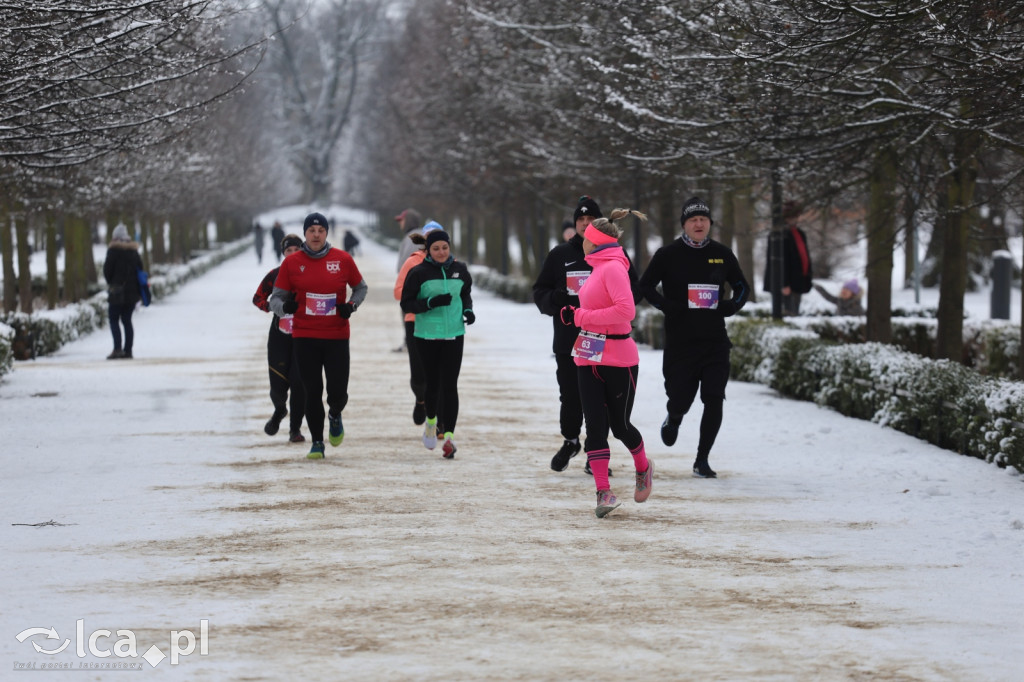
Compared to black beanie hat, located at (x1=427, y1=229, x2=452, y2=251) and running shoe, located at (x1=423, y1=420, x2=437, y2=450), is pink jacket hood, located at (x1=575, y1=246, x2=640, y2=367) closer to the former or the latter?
black beanie hat, located at (x1=427, y1=229, x2=452, y2=251)

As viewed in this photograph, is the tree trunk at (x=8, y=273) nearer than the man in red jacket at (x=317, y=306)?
No

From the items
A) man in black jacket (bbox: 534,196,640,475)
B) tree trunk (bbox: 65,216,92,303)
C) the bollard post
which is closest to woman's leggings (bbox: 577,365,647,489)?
man in black jacket (bbox: 534,196,640,475)

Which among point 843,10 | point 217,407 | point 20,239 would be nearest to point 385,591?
point 843,10

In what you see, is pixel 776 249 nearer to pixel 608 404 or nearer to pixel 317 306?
pixel 317 306

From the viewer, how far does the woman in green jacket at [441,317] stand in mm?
11492

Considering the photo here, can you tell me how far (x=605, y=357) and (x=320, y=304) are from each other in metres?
2.86

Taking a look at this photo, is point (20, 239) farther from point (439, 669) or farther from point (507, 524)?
point (439, 669)

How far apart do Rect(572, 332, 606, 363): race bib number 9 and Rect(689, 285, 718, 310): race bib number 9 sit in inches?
55.8

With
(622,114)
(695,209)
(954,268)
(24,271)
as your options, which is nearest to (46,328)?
(24,271)

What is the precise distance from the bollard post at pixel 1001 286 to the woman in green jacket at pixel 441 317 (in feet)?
59.9

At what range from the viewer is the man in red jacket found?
439 inches

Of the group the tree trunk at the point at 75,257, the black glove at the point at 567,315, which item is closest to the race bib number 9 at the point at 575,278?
the black glove at the point at 567,315

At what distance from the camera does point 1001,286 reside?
27453mm

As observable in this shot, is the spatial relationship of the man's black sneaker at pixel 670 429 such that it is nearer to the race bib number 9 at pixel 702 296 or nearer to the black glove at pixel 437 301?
the race bib number 9 at pixel 702 296
